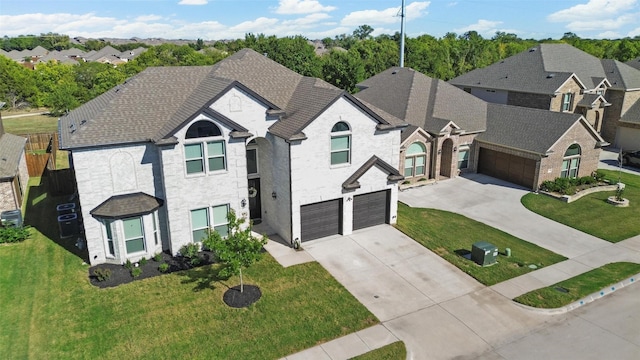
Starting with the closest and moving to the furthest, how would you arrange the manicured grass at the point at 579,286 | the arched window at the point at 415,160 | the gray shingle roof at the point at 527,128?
the manicured grass at the point at 579,286 → the gray shingle roof at the point at 527,128 → the arched window at the point at 415,160

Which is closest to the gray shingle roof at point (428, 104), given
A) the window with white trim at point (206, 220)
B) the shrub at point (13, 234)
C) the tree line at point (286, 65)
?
the window with white trim at point (206, 220)

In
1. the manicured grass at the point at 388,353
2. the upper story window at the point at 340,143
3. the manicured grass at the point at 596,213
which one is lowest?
the manicured grass at the point at 388,353

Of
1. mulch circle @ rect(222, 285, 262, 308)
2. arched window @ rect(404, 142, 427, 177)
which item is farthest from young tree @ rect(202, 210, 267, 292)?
arched window @ rect(404, 142, 427, 177)

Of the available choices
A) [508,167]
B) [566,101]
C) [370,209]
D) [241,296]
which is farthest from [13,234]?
[566,101]

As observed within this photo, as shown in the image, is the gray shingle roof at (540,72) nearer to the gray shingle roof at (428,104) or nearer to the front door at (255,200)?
the gray shingle roof at (428,104)

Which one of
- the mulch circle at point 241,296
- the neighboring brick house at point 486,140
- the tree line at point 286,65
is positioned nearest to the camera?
the mulch circle at point 241,296

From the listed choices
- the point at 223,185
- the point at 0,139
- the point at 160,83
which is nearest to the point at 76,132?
the point at 160,83

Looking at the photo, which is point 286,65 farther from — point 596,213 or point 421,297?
point 421,297
